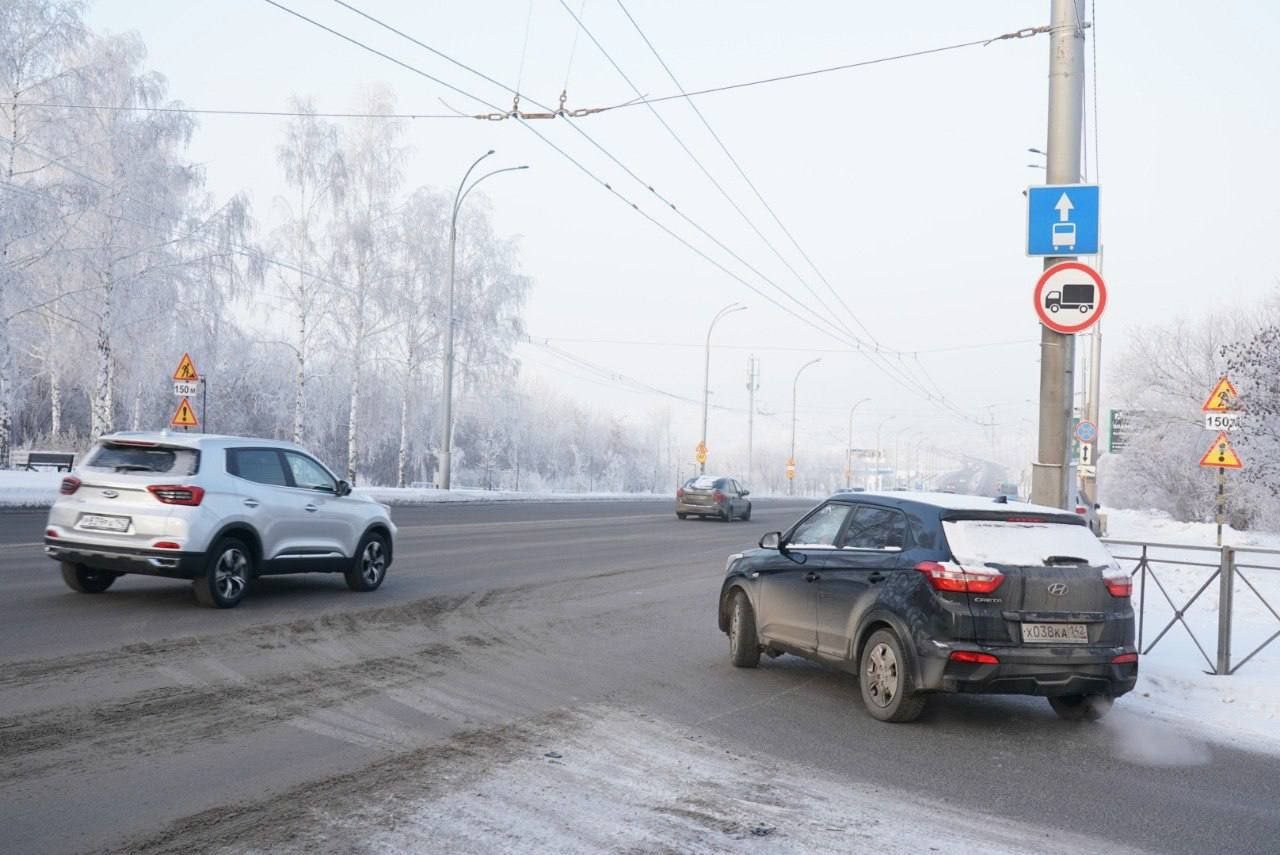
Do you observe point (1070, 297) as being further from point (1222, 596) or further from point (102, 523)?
point (102, 523)

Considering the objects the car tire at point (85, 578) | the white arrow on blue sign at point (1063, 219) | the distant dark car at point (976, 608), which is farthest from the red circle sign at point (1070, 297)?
the car tire at point (85, 578)

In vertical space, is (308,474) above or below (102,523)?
above

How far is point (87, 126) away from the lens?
37406 millimetres

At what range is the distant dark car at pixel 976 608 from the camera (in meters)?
7.29

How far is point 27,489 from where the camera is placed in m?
28.2

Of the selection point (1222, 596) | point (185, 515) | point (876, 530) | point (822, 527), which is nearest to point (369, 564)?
point (185, 515)

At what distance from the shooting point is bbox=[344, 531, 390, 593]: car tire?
13.6 metres

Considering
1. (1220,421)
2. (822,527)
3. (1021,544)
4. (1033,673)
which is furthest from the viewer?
(1220,421)

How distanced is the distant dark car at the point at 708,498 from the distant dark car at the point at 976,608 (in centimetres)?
2984

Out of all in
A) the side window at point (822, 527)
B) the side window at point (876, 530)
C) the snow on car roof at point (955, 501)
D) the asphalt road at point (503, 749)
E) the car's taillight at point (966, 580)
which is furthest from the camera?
the side window at point (822, 527)

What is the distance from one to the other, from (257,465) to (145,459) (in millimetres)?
1172

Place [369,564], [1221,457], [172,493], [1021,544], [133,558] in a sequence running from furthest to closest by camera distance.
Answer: [1221,457]
[369,564]
[172,493]
[133,558]
[1021,544]

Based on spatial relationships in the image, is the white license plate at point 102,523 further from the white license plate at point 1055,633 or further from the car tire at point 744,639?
the white license plate at point 1055,633

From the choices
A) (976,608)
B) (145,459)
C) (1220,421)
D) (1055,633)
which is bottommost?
(1055,633)
